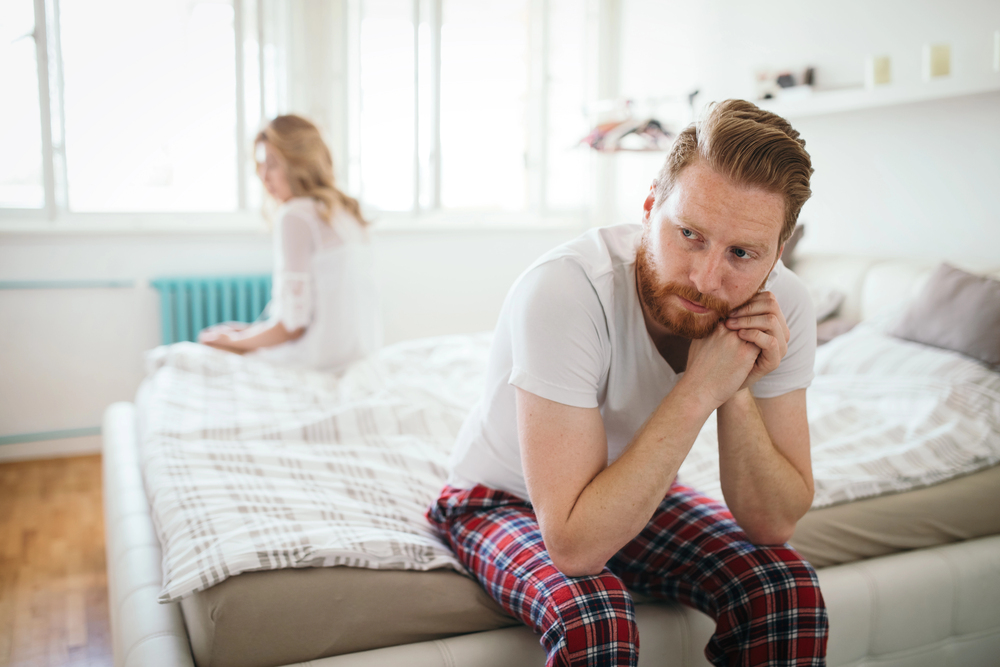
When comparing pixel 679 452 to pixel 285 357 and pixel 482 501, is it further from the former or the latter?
pixel 285 357

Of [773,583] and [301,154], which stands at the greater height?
[301,154]

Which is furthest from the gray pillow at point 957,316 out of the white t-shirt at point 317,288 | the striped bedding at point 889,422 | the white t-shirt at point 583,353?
the white t-shirt at point 317,288

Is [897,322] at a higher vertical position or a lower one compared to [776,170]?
lower

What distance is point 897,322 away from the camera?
2127mm

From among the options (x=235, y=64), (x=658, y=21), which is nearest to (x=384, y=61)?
(x=235, y=64)

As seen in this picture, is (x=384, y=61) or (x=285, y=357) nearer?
(x=285, y=357)

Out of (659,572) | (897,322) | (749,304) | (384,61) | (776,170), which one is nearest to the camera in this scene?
(776,170)

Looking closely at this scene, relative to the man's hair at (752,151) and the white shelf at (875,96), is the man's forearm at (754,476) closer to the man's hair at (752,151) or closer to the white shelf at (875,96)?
the man's hair at (752,151)

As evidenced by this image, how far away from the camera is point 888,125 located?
8.91ft

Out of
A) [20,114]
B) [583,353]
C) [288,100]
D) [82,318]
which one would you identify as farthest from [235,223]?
[583,353]

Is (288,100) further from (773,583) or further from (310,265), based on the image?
(773,583)

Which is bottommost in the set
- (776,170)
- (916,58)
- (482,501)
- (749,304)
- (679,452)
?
(482,501)

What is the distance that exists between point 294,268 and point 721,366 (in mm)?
1623

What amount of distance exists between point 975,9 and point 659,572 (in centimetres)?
218
